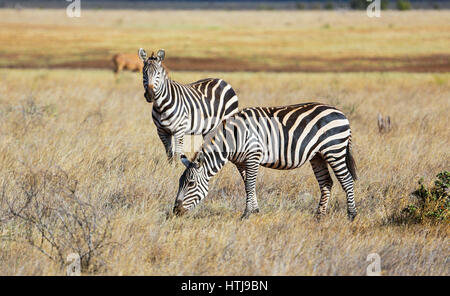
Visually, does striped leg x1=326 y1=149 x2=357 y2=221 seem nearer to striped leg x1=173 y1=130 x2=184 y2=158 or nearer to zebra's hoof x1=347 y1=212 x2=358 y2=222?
zebra's hoof x1=347 y1=212 x2=358 y2=222

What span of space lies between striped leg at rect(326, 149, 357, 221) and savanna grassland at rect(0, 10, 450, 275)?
0.18m

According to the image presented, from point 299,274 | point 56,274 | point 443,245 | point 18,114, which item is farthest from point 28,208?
point 18,114

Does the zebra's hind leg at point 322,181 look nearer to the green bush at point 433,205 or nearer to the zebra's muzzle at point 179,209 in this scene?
the green bush at point 433,205

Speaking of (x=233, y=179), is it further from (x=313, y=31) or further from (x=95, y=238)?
(x=313, y=31)

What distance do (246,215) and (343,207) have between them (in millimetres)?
1494

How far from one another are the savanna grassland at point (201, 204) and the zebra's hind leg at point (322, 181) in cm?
25

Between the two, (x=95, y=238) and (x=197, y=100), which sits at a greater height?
(x=197, y=100)

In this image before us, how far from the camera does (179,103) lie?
9.52m

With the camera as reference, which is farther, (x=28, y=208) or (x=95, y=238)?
(x=28, y=208)

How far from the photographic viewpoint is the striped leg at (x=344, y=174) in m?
7.34

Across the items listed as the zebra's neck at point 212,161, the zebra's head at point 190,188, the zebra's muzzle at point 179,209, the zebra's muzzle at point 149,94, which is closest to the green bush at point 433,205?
the zebra's neck at point 212,161

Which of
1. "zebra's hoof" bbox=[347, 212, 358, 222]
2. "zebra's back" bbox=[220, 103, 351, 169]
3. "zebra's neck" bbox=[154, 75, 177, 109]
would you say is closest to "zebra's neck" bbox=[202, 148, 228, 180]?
"zebra's back" bbox=[220, 103, 351, 169]

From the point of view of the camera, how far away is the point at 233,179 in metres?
8.85

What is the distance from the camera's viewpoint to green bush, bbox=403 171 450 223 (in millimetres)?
7109
